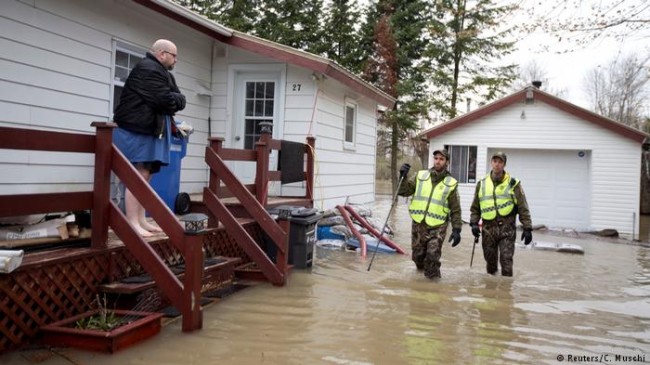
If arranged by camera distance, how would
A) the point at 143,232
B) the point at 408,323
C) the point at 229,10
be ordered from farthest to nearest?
the point at 229,10 < the point at 143,232 < the point at 408,323

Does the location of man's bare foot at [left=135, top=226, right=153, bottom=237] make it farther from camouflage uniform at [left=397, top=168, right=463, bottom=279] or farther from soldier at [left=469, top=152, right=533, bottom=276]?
soldier at [left=469, top=152, right=533, bottom=276]

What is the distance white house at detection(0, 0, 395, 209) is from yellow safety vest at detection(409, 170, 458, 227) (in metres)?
2.95

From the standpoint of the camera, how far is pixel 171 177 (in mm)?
6609

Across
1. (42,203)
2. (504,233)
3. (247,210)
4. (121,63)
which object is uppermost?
(121,63)

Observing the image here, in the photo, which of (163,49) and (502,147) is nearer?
(163,49)

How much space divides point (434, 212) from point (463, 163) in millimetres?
10886

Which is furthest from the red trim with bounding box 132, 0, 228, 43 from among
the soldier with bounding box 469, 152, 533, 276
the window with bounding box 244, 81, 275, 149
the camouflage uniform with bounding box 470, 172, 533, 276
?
the camouflage uniform with bounding box 470, 172, 533, 276

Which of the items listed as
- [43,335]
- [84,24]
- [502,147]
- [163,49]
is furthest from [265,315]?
[502,147]

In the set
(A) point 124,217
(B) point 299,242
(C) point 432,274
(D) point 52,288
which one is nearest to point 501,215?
(C) point 432,274

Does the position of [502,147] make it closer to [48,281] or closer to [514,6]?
[514,6]

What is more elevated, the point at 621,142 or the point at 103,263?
the point at 621,142

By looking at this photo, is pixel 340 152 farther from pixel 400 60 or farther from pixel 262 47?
pixel 400 60

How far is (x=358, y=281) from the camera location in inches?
259

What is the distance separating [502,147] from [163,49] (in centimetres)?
1397
